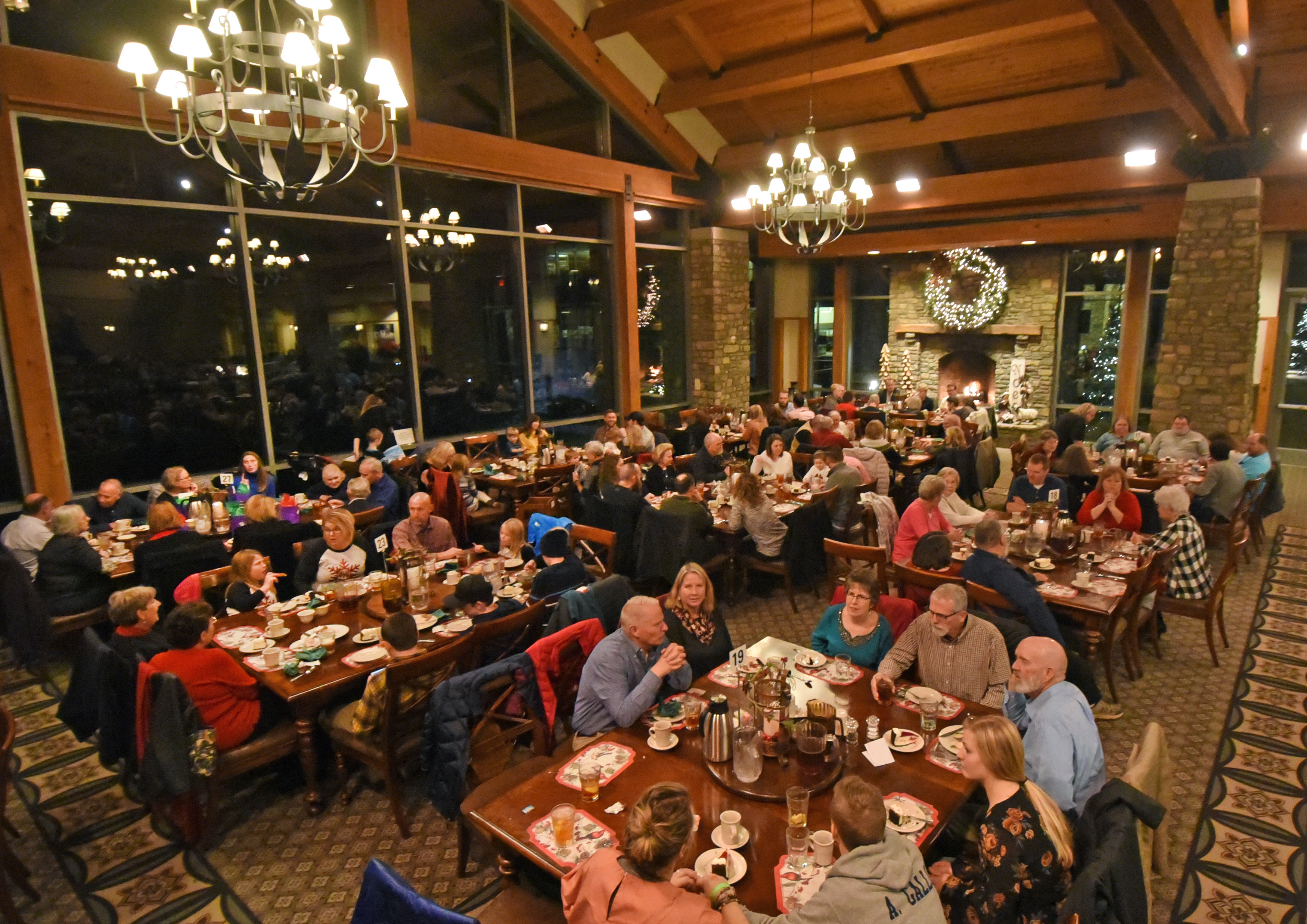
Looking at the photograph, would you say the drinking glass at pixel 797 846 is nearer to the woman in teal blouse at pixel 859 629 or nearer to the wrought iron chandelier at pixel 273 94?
the woman in teal blouse at pixel 859 629

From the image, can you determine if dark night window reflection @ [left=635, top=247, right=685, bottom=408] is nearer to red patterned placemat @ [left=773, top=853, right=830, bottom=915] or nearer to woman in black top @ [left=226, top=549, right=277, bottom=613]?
woman in black top @ [left=226, top=549, right=277, bottom=613]

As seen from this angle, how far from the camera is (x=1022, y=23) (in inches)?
305

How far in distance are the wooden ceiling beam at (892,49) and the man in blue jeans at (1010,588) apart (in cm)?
614

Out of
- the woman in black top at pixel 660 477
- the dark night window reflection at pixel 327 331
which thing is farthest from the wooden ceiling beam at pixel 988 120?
the dark night window reflection at pixel 327 331

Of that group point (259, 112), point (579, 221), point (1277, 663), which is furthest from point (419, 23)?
point (1277, 663)

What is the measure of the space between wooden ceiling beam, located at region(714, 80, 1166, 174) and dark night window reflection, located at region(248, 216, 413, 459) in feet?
20.4

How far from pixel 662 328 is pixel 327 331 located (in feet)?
19.4

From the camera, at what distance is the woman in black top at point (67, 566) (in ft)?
17.4

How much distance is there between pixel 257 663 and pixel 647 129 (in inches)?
377

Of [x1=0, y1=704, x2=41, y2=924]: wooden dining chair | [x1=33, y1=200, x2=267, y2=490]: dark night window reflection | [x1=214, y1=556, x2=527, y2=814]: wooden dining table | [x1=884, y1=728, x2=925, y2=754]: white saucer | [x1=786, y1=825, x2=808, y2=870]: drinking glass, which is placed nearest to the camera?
[x1=786, y1=825, x2=808, y2=870]: drinking glass

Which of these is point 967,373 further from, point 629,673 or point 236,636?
point 236,636

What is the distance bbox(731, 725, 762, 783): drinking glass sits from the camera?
107 inches

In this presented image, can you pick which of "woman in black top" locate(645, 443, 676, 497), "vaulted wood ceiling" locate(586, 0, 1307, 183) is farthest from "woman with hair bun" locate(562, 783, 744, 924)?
"vaulted wood ceiling" locate(586, 0, 1307, 183)

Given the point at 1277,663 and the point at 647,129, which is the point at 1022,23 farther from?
the point at 1277,663
